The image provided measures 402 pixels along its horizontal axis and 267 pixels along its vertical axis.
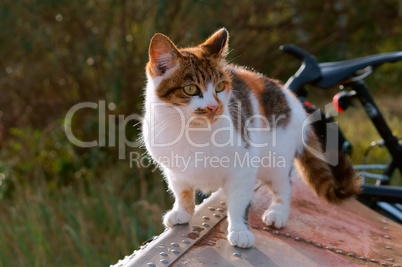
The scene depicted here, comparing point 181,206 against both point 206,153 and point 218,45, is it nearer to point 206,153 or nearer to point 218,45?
point 206,153

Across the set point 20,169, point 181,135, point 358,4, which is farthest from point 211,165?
point 358,4

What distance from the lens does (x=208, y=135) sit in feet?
4.60

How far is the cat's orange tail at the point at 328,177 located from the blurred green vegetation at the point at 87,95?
1044mm

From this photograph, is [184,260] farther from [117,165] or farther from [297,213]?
[117,165]

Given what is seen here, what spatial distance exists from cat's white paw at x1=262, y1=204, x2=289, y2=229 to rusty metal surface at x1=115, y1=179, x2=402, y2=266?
2 cm

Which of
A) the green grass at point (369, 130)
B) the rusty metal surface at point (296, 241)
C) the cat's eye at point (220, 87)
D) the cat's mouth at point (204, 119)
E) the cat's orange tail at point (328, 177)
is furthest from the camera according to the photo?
the green grass at point (369, 130)

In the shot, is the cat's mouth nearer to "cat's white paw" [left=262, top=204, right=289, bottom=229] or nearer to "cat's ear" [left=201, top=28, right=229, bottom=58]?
"cat's ear" [left=201, top=28, right=229, bottom=58]

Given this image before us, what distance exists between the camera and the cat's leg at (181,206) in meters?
1.48

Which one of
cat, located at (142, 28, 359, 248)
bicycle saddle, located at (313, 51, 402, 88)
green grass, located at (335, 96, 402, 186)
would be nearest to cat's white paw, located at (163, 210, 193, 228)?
cat, located at (142, 28, 359, 248)

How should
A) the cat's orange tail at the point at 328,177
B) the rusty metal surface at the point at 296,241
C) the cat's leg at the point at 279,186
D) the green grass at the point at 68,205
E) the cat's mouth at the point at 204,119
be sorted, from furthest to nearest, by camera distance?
1. the green grass at the point at 68,205
2. the cat's orange tail at the point at 328,177
3. the cat's leg at the point at 279,186
4. the cat's mouth at the point at 204,119
5. the rusty metal surface at the point at 296,241

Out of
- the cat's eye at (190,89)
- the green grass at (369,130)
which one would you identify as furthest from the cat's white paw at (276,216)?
the green grass at (369,130)

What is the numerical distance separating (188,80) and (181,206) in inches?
19.0

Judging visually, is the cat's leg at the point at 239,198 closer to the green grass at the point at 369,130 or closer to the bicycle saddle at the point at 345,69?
the bicycle saddle at the point at 345,69

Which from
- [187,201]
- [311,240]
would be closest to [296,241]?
[311,240]
